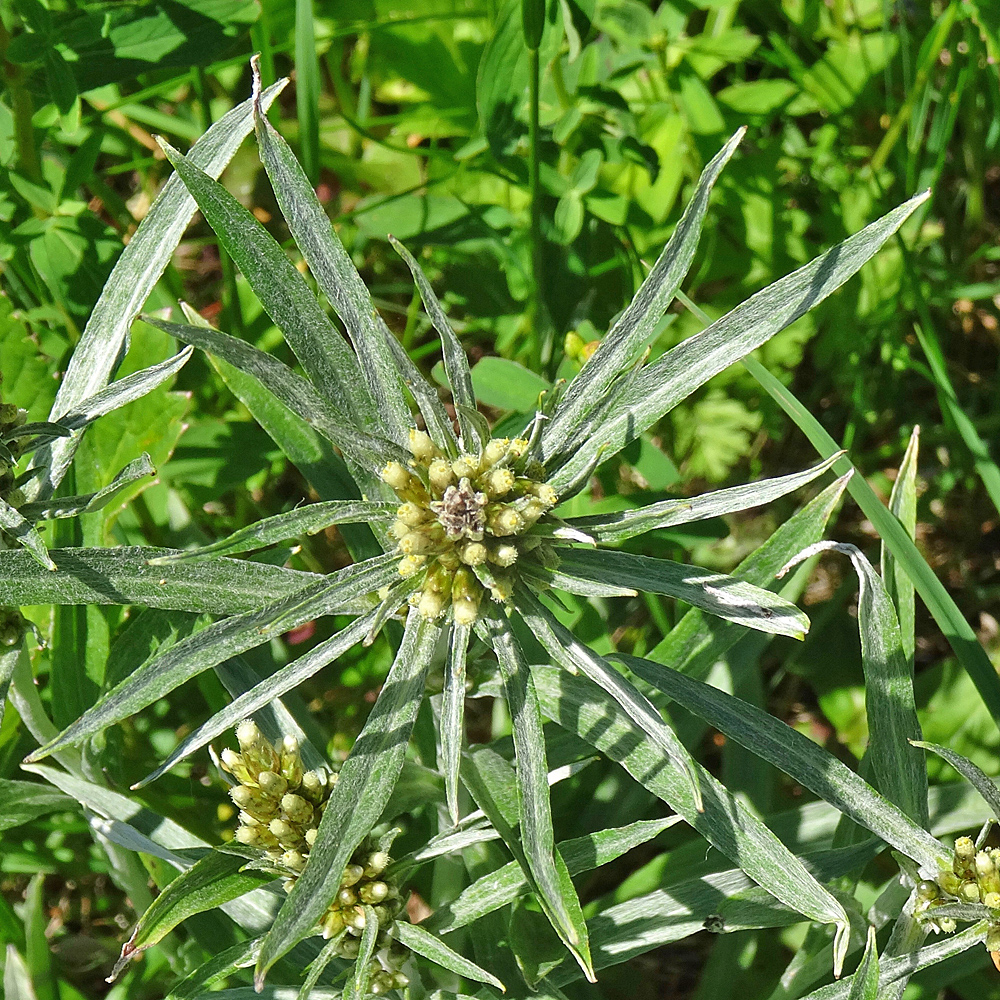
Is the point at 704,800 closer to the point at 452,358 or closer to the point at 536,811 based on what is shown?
the point at 536,811

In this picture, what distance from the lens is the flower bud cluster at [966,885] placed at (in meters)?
1.57

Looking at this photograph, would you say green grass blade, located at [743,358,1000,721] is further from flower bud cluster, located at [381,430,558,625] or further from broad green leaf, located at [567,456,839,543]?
flower bud cluster, located at [381,430,558,625]

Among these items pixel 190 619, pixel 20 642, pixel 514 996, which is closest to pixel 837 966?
pixel 514 996

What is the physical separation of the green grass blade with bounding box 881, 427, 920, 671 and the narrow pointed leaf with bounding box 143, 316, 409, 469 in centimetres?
108

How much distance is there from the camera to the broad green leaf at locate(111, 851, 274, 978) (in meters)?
1.46

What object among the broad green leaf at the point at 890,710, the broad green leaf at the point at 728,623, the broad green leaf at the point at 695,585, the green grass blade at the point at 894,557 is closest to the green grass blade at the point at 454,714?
the broad green leaf at the point at 695,585

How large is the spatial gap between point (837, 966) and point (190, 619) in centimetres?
124

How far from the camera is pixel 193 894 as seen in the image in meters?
1.53

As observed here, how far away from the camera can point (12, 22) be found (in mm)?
2512

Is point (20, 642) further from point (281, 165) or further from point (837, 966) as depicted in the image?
point (837, 966)

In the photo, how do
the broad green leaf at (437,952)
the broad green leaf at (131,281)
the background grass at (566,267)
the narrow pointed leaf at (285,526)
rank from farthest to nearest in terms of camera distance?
1. the background grass at (566,267)
2. the broad green leaf at (131,281)
3. the broad green leaf at (437,952)
4. the narrow pointed leaf at (285,526)

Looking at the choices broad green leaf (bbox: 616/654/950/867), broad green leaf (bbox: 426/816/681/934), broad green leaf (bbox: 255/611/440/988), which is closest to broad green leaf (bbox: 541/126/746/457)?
broad green leaf (bbox: 255/611/440/988)

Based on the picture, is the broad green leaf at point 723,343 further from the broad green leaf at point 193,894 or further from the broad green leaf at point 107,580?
the broad green leaf at point 193,894

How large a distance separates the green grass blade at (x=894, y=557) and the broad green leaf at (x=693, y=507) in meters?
0.65
